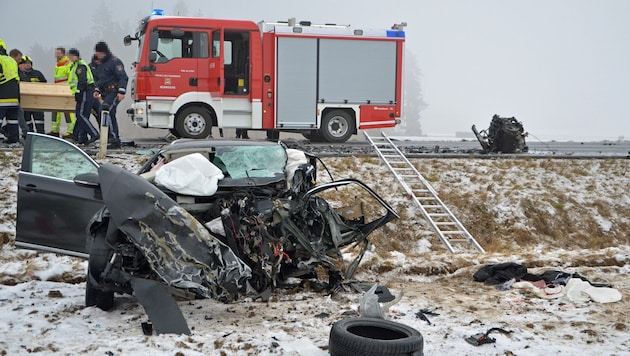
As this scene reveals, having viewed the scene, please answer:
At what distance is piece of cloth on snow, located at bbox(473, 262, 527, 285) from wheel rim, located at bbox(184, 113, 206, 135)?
7.57 metres

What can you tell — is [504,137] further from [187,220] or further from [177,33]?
[187,220]

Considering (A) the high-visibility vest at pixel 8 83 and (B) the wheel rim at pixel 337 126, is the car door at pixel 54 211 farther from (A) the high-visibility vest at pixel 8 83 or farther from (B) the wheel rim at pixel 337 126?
(B) the wheel rim at pixel 337 126

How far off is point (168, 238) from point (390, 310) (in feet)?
6.51

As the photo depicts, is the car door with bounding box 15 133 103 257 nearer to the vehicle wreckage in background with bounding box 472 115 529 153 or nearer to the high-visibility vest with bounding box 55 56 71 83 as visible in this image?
the high-visibility vest with bounding box 55 56 71 83

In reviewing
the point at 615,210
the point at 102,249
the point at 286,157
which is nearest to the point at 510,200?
the point at 615,210

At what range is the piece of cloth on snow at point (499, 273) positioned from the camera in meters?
6.38

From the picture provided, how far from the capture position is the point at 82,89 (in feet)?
36.8

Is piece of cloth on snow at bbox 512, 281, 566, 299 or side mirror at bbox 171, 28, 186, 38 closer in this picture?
piece of cloth on snow at bbox 512, 281, 566, 299

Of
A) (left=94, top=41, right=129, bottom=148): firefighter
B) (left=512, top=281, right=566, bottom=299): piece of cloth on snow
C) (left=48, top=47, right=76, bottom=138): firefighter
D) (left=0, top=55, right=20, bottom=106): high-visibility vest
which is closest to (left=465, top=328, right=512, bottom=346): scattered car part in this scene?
(left=512, top=281, right=566, bottom=299): piece of cloth on snow

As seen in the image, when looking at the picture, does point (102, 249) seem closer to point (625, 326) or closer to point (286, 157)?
point (286, 157)

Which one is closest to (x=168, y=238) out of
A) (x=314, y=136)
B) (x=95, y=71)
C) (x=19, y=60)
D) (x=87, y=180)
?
(x=87, y=180)

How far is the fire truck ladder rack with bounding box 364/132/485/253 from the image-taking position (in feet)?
30.6

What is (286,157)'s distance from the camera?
6016 mm

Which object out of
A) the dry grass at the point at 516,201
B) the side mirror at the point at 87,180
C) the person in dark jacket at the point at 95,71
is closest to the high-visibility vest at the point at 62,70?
the person in dark jacket at the point at 95,71
